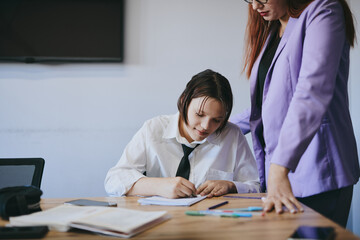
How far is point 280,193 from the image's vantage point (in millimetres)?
1028

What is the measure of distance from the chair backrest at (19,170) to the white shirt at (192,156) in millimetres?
320

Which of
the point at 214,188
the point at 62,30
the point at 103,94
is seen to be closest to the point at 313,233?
the point at 214,188

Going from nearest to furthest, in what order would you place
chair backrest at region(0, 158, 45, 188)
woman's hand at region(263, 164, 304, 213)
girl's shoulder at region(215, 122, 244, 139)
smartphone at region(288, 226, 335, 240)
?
smartphone at region(288, 226, 335, 240) < woman's hand at region(263, 164, 304, 213) < chair backrest at region(0, 158, 45, 188) < girl's shoulder at region(215, 122, 244, 139)

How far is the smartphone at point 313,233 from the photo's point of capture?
0.79m

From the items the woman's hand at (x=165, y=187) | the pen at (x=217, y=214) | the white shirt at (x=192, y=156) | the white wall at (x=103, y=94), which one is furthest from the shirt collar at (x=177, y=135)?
the white wall at (x=103, y=94)

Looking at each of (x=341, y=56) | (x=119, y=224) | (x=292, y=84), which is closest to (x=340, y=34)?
(x=341, y=56)

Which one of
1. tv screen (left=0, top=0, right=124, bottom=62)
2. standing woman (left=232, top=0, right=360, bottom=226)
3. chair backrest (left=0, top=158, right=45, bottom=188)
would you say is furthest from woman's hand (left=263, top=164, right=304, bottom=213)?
tv screen (left=0, top=0, right=124, bottom=62)

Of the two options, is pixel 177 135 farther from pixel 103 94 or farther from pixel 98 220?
pixel 103 94

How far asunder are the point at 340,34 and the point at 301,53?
124 millimetres

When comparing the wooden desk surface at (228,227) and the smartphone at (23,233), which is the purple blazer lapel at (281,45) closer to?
the wooden desk surface at (228,227)

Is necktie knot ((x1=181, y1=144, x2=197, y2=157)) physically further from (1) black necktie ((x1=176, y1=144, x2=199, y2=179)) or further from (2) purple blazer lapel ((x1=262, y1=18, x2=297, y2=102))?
(2) purple blazer lapel ((x1=262, y1=18, x2=297, y2=102))

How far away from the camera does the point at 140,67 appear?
2705 millimetres

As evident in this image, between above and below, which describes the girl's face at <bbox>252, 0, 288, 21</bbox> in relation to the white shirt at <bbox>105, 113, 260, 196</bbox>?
above

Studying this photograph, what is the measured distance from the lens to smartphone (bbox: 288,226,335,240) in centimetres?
79
